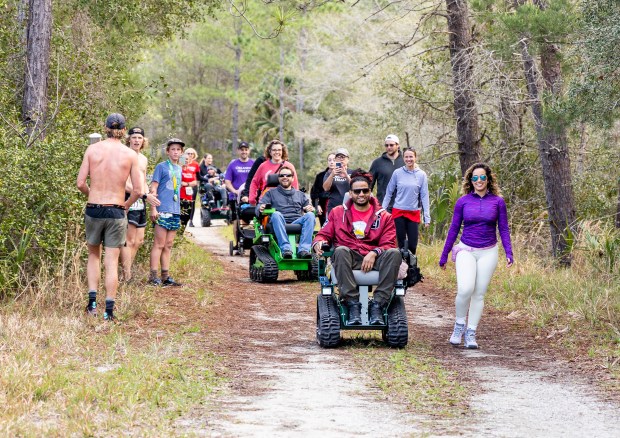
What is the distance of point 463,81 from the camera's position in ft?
57.5

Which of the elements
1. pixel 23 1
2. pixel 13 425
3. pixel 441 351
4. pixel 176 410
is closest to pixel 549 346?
pixel 441 351

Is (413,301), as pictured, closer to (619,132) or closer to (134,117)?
(619,132)

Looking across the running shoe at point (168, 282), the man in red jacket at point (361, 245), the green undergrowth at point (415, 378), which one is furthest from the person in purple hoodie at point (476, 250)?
the running shoe at point (168, 282)

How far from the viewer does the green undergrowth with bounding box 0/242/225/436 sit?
20.0 feet

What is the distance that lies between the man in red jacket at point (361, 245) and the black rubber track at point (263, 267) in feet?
16.8

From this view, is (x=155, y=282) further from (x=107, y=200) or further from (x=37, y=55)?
(x=107, y=200)

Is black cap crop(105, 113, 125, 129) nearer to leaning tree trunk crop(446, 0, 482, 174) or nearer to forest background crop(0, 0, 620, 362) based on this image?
forest background crop(0, 0, 620, 362)

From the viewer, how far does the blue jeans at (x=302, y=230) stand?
1491cm

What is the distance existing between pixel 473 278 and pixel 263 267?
5675 millimetres

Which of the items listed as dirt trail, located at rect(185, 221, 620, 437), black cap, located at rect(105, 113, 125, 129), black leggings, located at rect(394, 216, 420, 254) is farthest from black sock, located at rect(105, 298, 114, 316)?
black leggings, located at rect(394, 216, 420, 254)

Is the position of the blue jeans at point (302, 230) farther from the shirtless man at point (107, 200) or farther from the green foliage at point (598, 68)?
the shirtless man at point (107, 200)

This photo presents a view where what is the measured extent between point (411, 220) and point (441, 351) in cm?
460

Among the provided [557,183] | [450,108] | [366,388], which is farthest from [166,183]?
[450,108]

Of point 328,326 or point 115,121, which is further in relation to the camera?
point 115,121
